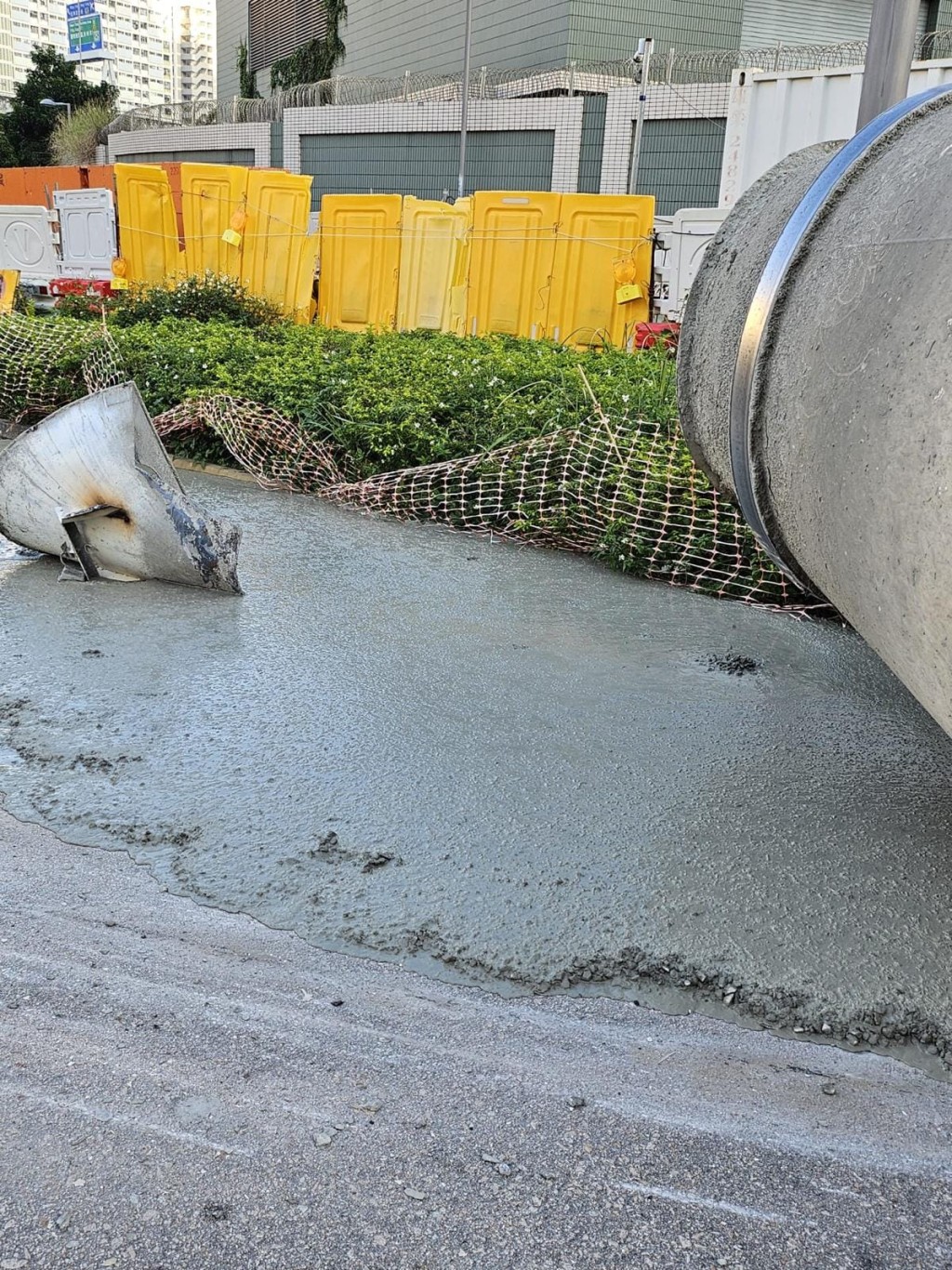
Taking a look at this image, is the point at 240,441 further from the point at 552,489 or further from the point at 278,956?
the point at 278,956

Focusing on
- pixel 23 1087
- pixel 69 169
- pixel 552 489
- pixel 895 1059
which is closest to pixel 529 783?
pixel 895 1059

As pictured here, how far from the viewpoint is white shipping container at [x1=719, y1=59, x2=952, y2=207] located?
42.5 feet

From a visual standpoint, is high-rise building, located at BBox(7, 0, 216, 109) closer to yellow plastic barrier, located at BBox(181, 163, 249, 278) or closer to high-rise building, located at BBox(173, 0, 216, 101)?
high-rise building, located at BBox(173, 0, 216, 101)

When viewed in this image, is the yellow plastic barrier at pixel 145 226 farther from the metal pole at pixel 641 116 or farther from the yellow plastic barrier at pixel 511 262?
the metal pole at pixel 641 116

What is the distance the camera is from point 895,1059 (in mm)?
2297

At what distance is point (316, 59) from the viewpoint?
117 ft

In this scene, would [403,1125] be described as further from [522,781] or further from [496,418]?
[496,418]

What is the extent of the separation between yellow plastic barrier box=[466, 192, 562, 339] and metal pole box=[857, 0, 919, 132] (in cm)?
852

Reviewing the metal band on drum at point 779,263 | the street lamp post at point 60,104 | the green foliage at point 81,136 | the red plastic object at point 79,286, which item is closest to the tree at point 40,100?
the street lamp post at point 60,104

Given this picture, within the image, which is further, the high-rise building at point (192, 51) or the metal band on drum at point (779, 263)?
the high-rise building at point (192, 51)

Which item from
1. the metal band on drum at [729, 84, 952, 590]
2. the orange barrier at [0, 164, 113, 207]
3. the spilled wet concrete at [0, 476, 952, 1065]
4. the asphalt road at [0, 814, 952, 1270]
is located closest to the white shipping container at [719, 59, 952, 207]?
the spilled wet concrete at [0, 476, 952, 1065]

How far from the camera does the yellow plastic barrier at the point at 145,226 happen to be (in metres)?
15.3

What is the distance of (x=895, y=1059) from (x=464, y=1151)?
98 cm

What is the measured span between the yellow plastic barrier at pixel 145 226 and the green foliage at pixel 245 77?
28.3m
